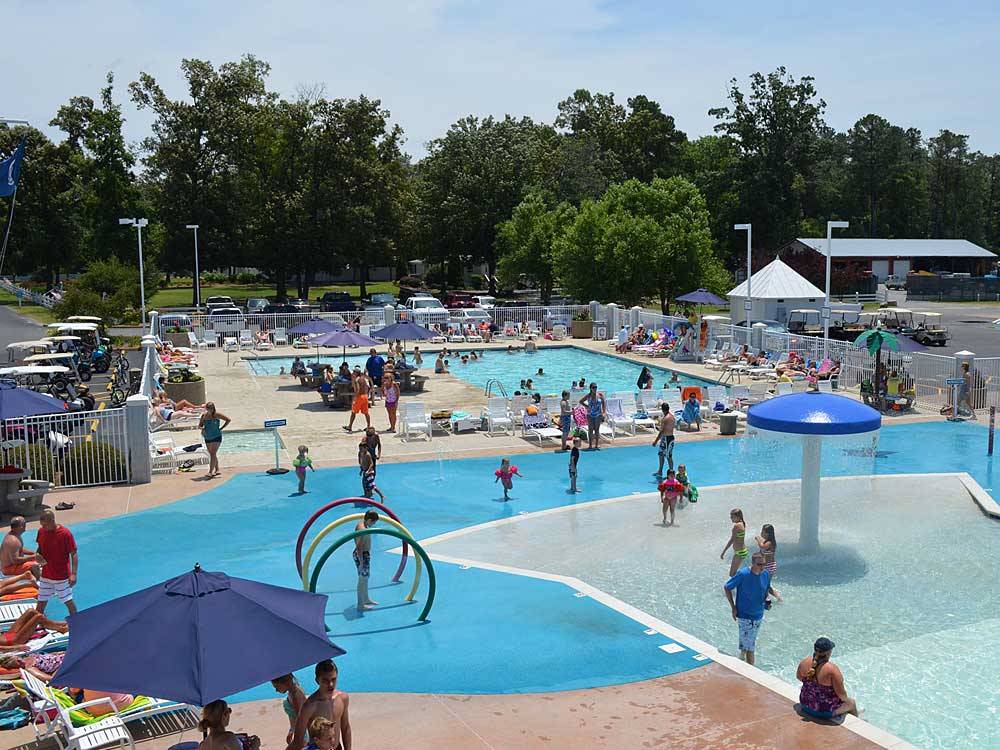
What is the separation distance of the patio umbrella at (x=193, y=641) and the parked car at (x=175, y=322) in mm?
36492

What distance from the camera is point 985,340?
151 ft

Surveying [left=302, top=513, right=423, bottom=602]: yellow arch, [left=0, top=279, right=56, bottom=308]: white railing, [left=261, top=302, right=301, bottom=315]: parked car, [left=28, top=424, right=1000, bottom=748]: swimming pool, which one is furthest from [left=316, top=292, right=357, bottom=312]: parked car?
[left=302, top=513, right=423, bottom=602]: yellow arch

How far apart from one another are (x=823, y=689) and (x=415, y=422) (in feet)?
52.3

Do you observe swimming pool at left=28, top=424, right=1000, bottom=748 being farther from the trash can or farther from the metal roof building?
the metal roof building

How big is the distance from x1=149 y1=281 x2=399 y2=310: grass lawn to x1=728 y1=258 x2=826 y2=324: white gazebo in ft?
151

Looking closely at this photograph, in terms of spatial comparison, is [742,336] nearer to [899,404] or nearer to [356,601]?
[899,404]

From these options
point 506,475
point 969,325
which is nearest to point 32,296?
point 969,325

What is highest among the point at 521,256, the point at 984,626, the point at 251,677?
the point at 521,256

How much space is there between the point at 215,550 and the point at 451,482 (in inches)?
231

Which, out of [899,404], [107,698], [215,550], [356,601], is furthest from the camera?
[899,404]

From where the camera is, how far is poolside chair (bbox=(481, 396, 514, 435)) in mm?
24172

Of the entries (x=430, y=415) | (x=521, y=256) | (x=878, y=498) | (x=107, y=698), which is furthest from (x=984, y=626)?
(x=521, y=256)

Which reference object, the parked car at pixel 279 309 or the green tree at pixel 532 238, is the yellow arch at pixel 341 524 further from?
the green tree at pixel 532 238

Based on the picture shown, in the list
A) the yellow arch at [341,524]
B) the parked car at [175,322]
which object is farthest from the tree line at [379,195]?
the yellow arch at [341,524]
